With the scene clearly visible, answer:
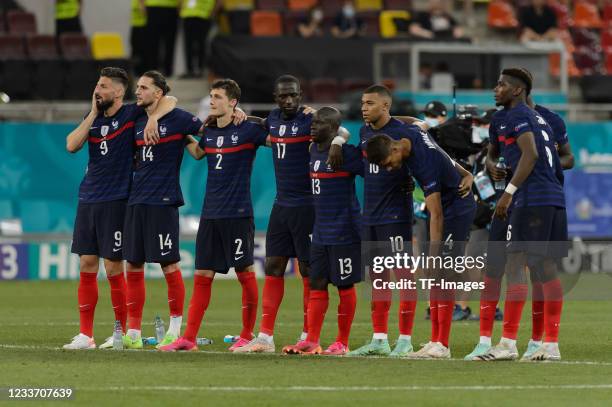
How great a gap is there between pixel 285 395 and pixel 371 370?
1.54m

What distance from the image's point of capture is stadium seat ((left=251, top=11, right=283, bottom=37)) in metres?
29.6

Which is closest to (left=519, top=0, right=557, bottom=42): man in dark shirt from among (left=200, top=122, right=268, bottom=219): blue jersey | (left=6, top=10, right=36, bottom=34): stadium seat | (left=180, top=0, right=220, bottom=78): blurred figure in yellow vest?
(left=180, top=0, right=220, bottom=78): blurred figure in yellow vest

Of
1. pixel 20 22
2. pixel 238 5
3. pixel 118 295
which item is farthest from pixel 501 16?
pixel 118 295

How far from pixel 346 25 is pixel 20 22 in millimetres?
6387

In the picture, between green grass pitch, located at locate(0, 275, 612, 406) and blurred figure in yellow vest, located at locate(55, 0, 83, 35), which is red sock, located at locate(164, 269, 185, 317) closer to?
green grass pitch, located at locate(0, 275, 612, 406)

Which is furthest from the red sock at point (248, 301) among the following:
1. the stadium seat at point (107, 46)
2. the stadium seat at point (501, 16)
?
the stadium seat at point (501, 16)

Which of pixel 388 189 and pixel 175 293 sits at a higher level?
pixel 388 189

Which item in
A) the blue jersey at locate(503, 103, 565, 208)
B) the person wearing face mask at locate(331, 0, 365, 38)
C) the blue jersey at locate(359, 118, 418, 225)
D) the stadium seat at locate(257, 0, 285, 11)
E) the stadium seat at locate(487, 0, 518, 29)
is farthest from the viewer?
the stadium seat at locate(487, 0, 518, 29)

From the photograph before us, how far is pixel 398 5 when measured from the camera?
31.8 m

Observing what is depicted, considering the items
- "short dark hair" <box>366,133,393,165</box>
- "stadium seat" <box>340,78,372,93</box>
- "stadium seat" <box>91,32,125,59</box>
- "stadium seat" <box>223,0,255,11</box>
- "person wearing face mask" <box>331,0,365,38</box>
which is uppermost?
"stadium seat" <box>223,0,255,11</box>

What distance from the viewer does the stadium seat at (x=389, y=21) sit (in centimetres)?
3064

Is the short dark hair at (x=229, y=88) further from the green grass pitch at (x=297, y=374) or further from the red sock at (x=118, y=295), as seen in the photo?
the green grass pitch at (x=297, y=374)

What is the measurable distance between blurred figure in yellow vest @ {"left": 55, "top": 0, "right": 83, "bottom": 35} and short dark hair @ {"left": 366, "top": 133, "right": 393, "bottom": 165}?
1732 cm

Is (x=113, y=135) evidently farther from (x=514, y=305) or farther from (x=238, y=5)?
(x=238, y=5)
